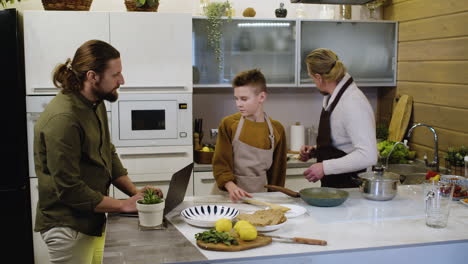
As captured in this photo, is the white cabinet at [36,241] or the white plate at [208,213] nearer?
the white plate at [208,213]

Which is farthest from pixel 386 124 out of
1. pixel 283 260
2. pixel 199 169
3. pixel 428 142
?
pixel 283 260

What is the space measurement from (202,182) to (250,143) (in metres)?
1.15

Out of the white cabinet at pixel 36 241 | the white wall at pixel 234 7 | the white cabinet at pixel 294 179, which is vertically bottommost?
the white cabinet at pixel 36 241

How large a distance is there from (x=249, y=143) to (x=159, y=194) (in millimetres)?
682

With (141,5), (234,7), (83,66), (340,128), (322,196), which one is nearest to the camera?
(83,66)

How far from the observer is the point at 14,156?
3496mm

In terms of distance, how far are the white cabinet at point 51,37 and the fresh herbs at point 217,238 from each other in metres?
2.17

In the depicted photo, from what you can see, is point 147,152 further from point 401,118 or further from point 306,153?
point 401,118

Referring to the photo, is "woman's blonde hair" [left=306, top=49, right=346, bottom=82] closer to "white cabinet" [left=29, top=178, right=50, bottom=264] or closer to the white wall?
the white wall

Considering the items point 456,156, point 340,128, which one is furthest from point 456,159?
point 340,128

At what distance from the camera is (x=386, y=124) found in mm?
4469

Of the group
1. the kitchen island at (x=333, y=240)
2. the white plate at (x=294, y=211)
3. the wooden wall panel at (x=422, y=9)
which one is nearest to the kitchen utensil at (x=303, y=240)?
the kitchen island at (x=333, y=240)

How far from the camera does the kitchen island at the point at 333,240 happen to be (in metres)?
1.70

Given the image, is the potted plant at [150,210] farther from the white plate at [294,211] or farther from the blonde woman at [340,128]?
the blonde woman at [340,128]
